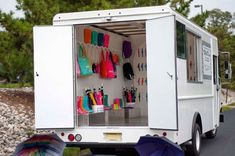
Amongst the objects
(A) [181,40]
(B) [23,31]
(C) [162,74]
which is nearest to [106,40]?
(A) [181,40]

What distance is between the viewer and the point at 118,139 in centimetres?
890

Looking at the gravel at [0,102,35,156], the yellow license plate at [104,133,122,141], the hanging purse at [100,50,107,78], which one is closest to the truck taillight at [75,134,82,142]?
the yellow license plate at [104,133,122,141]

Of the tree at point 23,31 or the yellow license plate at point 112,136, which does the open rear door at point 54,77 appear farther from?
the tree at point 23,31

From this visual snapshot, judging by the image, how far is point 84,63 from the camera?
10320 mm

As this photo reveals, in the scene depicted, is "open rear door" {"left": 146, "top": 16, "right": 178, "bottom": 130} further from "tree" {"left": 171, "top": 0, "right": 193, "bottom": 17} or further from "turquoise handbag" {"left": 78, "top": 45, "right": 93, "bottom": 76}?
"tree" {"left": 171, "top": 0, "right": 193, "bottom": 17}

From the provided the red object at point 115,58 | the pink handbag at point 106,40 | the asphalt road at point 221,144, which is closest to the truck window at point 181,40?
the pink handbag at point 106,40

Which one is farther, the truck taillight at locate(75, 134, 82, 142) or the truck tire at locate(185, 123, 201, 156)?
the truck tire at locate(185, 123, 201, 156)

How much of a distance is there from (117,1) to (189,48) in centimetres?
937

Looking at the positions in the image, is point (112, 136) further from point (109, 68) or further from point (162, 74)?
point (109, 68)

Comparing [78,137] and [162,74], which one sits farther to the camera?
[78,137]

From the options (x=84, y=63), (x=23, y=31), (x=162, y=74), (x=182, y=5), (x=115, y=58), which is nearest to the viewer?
(x=162, y=74)

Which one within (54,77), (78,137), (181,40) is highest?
(181,40)

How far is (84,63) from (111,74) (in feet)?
5.71

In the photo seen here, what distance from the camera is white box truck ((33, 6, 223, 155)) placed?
325 inches
